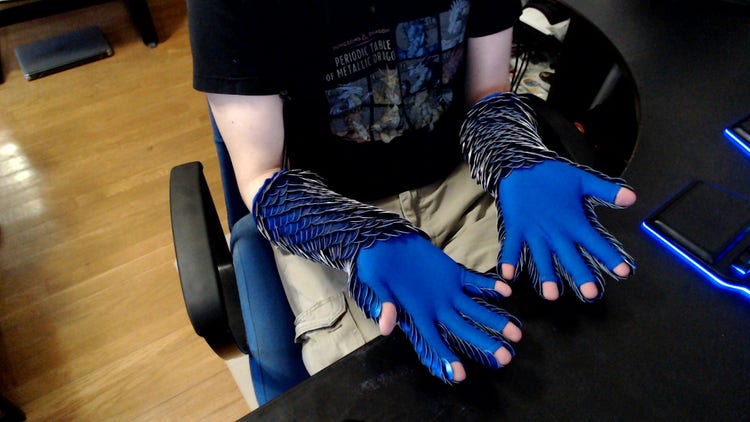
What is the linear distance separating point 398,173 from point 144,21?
6.19ft

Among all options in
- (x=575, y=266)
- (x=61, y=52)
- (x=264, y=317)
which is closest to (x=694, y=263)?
(x=575, y=266)

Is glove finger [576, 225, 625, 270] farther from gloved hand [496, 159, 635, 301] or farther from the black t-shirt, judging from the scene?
the black t-shirt

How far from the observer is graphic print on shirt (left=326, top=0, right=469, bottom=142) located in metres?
0.63

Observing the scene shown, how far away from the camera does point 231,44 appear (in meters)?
0.54

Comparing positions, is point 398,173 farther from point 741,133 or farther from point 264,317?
point 741,133

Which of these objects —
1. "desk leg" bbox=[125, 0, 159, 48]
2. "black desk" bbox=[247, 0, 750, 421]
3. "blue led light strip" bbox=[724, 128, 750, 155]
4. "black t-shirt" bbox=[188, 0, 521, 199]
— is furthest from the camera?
"desk leg" bbox=[125, 0, 159, 48]

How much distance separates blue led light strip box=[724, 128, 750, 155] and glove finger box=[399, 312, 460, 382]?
0.54 meters

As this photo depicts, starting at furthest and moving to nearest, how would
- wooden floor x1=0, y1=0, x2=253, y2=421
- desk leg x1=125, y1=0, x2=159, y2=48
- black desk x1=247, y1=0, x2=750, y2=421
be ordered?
desk leg x1=125, y1=0, x2=159, y2=48 < wooden floor x1=0, y1=0, x2=253, y2=421 < black desk x1=247, y1=0, x2=750, y2=421

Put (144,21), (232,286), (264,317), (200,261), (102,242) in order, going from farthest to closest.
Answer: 1. (144,21)
2. (102,242)
3. (232,286)
4. (264,317)
5. (200,261)

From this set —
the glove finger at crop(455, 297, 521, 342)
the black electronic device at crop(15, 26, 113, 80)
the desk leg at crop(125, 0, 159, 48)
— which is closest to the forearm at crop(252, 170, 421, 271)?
the glove finger at crop(455, 297, 521, 342)

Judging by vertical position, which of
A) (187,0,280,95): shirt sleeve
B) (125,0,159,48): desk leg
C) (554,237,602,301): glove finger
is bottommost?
(125,0,159,48): desk leg

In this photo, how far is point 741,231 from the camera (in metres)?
0.55

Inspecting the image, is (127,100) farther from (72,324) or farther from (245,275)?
(245,275)

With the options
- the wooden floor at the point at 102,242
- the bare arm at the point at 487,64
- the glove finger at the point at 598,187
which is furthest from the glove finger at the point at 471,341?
the wooden floor at the point at 102,242
